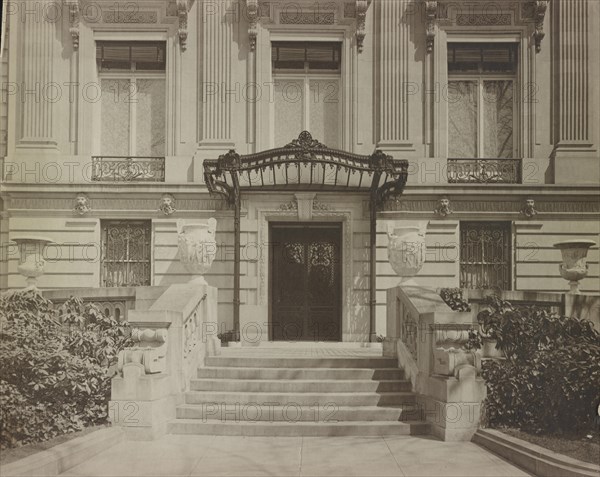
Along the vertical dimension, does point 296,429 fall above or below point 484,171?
below

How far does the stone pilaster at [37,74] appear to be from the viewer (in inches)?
682

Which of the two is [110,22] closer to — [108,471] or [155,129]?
[155,129]

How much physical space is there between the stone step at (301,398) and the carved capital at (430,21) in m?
9.95

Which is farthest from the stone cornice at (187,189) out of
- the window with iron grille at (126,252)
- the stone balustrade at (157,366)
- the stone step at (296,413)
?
the stone step at (296,413)

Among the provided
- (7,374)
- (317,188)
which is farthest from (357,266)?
(7,374)

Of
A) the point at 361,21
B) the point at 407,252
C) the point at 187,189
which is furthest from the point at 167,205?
the point at 407,252

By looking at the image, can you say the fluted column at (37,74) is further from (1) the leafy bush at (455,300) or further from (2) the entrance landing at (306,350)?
(1) the leafy bush at (455,300)

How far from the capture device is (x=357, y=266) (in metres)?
17.4

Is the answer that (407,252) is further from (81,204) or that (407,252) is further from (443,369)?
(81,204)

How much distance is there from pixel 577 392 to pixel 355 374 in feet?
11.4

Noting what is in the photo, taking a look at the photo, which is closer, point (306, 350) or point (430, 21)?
point (306, 350)

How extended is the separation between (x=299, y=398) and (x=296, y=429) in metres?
0.74

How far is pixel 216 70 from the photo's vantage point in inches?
698

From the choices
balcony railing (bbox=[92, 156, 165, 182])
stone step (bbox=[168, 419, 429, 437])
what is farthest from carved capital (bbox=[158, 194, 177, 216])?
stone step (bbox=[168, 419, 429, 437])
